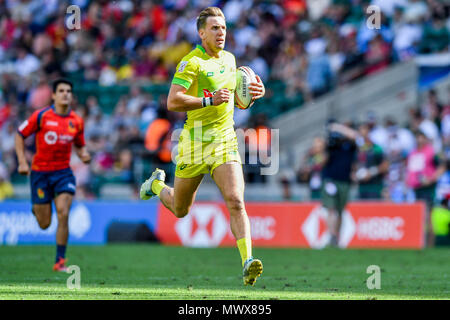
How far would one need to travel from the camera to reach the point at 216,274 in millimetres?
12617

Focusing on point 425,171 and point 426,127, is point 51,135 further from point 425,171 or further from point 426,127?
point 426,127

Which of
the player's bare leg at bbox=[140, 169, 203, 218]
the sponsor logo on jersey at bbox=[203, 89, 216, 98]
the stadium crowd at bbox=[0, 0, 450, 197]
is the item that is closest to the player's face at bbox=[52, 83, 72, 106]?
the player's bare leg at bbox=[140, 169, 203, 218]

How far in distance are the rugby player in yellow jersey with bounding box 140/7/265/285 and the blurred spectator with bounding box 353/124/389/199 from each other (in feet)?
31.9

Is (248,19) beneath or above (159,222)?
above

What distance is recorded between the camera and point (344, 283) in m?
11.1

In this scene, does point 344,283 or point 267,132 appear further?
point 267,132

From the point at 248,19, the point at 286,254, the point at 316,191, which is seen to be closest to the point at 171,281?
the point at 286,254

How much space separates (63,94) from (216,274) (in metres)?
3.29

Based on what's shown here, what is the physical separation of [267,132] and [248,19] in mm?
5980

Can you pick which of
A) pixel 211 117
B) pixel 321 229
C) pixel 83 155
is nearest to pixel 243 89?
pixel 211 117

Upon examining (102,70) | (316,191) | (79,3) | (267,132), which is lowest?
(316,191)

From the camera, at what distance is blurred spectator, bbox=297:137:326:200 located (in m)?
20.7

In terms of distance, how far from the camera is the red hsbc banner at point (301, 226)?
747 inches
